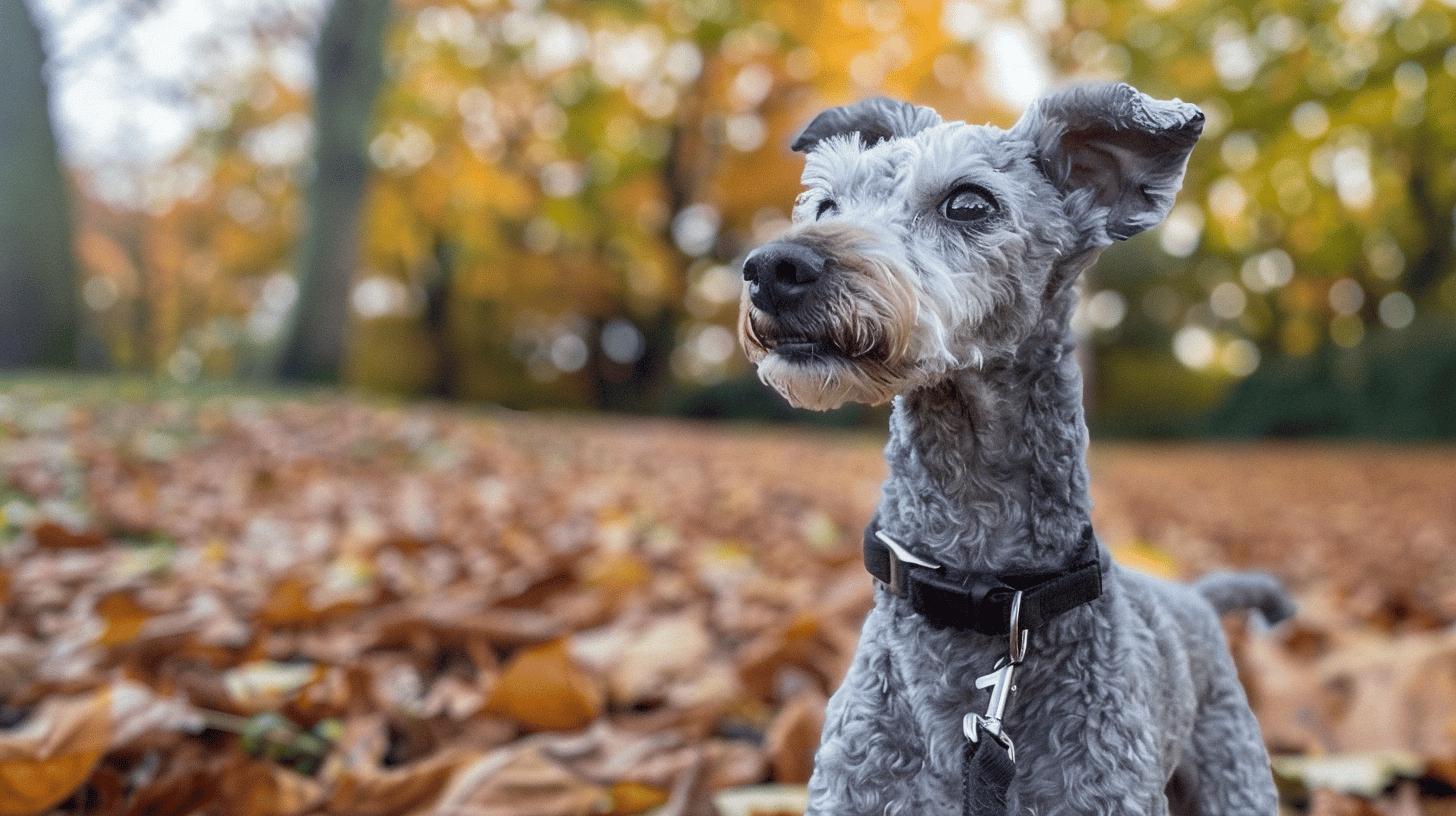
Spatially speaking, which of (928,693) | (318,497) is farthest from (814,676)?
(318,497)

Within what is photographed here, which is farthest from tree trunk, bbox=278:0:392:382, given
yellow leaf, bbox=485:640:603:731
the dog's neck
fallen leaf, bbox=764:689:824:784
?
the dog's neck

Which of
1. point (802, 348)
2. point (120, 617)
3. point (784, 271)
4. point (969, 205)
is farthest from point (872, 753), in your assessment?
point (120, 617)

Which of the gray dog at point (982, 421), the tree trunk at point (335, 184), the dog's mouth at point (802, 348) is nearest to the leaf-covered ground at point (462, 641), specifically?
the gray dog at point (982, 421)

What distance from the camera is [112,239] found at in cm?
3650

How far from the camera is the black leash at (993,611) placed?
1.43 m

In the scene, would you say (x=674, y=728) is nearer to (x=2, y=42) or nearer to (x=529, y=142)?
(x=2, y=42)

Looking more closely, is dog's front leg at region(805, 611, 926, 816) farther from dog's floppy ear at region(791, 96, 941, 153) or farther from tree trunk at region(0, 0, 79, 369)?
tree trunk at region(0, 0, 79, 369)

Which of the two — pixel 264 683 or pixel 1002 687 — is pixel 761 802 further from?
pixel 264 683

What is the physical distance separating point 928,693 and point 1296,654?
108 inches

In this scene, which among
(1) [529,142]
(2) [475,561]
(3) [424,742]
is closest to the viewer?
(3) [424,742]

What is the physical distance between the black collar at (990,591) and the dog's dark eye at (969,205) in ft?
1.59

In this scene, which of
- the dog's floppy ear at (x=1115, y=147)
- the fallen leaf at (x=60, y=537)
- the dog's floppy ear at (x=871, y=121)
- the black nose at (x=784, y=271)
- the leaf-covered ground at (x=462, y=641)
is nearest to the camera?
the black nose at (x=784, y=271)

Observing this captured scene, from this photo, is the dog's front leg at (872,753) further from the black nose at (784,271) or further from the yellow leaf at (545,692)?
the yellow leaf at (545,692)

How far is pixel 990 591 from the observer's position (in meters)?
1.47
